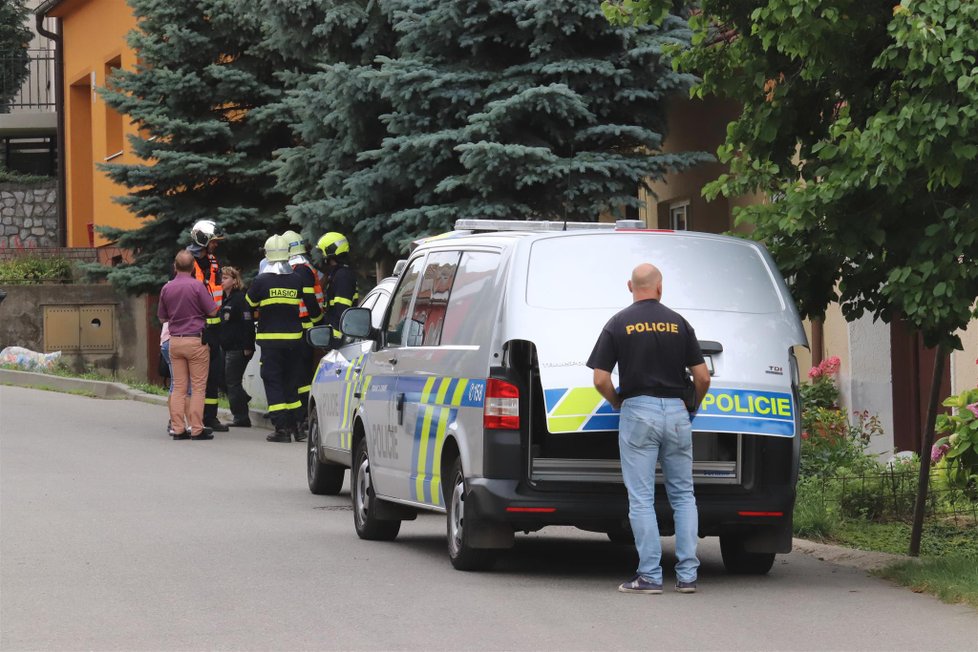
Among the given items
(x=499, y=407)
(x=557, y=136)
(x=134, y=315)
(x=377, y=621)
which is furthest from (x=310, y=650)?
(x=134, y=315)

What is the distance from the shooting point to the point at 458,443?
9.46 meters

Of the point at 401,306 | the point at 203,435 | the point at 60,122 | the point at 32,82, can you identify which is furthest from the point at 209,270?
the point at 32,82

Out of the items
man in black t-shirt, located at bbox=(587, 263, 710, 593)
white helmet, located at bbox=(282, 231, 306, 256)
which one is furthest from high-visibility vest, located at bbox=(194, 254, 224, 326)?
man in black t-shirt, located at bbox=(587, 263, 710, 593)

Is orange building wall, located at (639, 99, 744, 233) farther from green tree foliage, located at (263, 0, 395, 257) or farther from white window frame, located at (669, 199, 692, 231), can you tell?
green tree foliage, located at (263, 0, 395, 257)

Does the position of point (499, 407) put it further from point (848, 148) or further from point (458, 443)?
point (848, 148)

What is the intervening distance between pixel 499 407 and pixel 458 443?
526 millimetres

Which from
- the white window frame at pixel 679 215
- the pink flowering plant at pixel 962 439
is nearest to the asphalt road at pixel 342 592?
the pink flowering plant at pixel 962 439

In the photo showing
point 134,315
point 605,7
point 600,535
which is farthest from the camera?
point 134,315

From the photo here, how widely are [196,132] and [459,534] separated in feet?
58.3

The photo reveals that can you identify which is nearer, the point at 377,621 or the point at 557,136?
the point at 377,621

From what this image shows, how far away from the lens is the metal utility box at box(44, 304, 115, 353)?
108 ft

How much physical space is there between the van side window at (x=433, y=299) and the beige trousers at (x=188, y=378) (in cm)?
814

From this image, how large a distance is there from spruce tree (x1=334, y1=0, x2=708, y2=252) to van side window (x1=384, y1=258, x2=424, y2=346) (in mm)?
5887

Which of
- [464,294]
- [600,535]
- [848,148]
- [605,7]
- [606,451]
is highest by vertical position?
[605,7]
